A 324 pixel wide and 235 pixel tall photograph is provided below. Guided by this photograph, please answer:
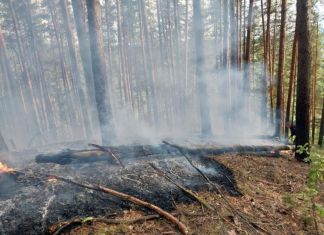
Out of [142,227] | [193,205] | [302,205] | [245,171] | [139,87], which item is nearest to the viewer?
[142,227]

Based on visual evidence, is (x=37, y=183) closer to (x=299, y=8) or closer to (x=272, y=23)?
(x=299, y=8)

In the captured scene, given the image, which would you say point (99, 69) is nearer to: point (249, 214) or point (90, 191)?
point (90, 191)

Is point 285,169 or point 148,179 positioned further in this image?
point 285,169

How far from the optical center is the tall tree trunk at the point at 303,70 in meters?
6.81

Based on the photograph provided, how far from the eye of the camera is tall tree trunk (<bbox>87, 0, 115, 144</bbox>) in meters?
7.30

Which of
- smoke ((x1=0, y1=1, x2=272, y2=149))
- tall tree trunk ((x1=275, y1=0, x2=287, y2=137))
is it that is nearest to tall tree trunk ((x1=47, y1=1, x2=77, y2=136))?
smoke ((x1=0, y1=1, x2=272, y2=149))

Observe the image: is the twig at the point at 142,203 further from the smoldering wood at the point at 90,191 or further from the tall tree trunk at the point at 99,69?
the tall tree trunk at the point at 99,69

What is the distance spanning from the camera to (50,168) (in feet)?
18.7

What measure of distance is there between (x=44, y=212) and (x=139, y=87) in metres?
24.2

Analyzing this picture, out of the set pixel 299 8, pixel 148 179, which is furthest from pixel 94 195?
pixel 299 8

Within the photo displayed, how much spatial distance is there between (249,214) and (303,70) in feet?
16.9

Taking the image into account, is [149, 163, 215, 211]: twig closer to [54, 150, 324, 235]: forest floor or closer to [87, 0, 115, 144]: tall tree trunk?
[54, 150, 324, 235]: forest floor

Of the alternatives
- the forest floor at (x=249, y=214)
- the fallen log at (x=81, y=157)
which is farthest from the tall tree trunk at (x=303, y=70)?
the fallen log at (x=81, y=157)

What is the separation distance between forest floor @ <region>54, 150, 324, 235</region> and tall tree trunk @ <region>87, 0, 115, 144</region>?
419 cm
